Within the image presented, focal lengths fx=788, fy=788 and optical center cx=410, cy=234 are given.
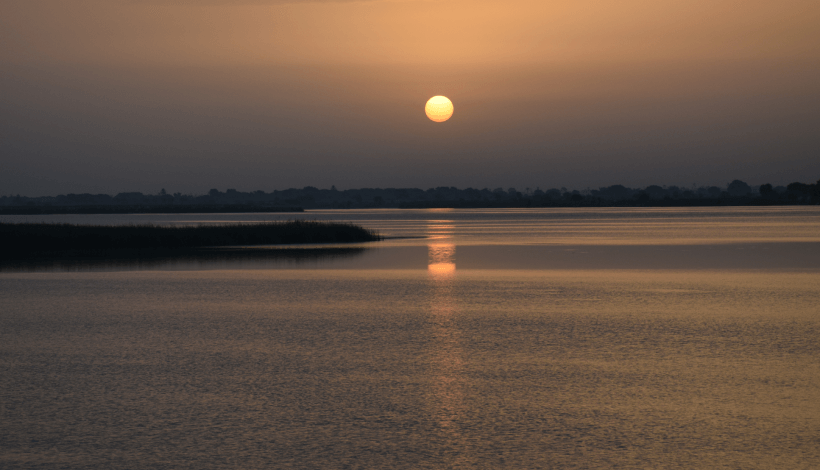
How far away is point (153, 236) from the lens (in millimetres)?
56375

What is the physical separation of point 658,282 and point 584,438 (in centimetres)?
2011

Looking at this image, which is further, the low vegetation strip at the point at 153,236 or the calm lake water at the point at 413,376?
the low vegetation strip at the point at 153,236

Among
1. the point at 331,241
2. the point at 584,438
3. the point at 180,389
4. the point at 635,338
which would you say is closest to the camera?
the point at 584,438

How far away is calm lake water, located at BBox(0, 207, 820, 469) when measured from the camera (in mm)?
8875

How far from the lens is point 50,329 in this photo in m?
17.7

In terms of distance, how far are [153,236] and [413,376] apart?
47.6m

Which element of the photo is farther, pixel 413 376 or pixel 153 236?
pixel 153 236

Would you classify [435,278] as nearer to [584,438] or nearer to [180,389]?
[180,389]

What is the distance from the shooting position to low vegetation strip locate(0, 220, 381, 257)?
170 feet

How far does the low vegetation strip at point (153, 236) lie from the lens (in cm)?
5172

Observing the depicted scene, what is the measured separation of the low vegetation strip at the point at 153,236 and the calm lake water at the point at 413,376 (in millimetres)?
26658

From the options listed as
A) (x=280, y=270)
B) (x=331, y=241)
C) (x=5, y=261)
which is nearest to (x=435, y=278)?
(x=280, y=270)

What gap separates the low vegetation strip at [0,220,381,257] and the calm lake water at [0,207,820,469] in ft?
87.5

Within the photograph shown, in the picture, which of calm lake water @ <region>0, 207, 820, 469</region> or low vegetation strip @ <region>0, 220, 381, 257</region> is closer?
calm lake water @ <region>0, 207, 820, 469</region>
